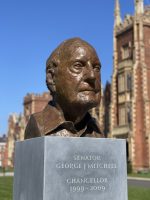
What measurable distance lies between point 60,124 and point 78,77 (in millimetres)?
824

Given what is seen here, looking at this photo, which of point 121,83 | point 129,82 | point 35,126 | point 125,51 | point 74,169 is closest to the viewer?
point 74,169

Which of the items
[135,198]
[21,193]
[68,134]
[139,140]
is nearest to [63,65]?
[68,134]

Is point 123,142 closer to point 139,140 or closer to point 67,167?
point 67,167

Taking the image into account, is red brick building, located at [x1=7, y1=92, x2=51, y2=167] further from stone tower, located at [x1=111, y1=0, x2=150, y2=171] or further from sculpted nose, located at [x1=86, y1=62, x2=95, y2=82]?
sculpted nose, located at [x1=86, y1=62, x2=95, y2=82]

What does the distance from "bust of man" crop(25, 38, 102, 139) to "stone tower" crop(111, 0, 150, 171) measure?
38.6 meters

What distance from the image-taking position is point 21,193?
596cm

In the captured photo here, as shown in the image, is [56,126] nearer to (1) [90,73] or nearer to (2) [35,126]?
(2) [35,126]

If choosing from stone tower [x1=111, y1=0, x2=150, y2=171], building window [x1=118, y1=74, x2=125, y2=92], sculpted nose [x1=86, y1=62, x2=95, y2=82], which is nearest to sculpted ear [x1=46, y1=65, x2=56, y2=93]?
sculpted nose [x1=86, y1=62, x2=95, y2=82]

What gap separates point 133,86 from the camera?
46.2 meters

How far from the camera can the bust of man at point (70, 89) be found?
6.35 m

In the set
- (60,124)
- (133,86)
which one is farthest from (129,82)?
(60,124)

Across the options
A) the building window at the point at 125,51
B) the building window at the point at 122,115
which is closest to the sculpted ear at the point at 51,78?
the building window at the point at 122,115

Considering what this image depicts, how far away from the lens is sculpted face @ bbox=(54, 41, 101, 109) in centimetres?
634

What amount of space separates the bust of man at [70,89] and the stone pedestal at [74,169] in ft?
2.28
